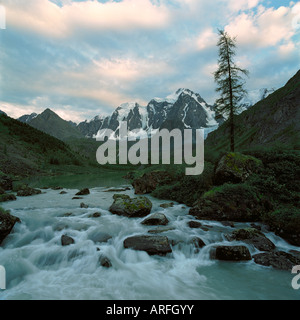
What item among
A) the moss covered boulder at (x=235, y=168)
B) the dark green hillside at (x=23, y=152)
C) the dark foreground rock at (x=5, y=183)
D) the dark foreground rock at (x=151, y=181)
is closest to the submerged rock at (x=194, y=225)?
the moss covered boulder at (x=235, y=168)

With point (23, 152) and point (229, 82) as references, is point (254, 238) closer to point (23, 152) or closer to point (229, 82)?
point (229, 82)

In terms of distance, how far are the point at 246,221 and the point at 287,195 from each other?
3.43 metres

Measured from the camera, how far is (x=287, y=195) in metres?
11.8

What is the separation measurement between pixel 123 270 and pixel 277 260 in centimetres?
592

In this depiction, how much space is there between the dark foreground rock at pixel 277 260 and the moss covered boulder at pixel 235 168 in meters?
6.87

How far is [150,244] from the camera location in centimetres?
804

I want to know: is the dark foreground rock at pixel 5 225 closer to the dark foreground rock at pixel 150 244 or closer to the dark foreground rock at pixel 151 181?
the dark foreground rock at pixel 150 244

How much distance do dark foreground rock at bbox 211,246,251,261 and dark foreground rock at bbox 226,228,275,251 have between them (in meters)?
0.83

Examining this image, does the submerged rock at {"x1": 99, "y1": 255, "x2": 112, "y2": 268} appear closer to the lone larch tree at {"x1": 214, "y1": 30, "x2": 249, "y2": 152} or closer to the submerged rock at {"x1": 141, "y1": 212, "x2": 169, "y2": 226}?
the submerged rock at {"x1": 141, "y1": 212, "x2": 169, "y2": 226}

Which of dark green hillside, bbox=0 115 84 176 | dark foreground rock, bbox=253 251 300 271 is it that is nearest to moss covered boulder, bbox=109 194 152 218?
dark foreground rock, bbox=253 251 300 271

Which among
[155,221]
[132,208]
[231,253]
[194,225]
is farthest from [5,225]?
[231,253]

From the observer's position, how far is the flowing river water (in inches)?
223
